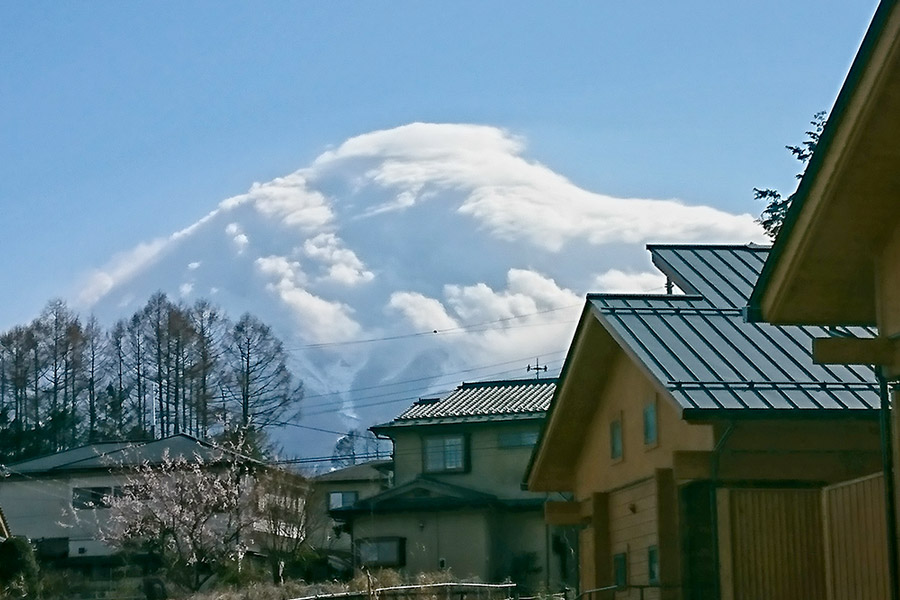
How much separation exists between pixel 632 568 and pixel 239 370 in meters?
67.6

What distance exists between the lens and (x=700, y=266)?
19.9 meters

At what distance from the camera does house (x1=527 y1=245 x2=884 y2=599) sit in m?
14.8

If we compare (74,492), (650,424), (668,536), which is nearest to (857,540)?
(668,536)

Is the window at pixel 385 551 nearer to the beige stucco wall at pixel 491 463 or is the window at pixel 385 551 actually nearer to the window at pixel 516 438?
the beige stucco wall at pixel 491 463

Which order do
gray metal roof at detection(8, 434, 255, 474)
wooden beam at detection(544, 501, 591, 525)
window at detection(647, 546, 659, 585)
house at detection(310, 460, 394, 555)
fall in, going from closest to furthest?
window at detection(647, 546, 659, 585)
wooden beam at detection(544, 501, 591, 525)
gray metal roof at detection(8, 434, 255, 474)
house at detection(310, 460, 394, 555)

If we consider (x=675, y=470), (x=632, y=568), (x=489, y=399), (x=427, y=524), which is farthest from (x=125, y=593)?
(x=675, y=470)

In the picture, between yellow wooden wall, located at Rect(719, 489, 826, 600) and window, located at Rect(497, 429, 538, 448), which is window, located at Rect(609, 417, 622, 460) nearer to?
yellow wooden wall, located at Rect(719, 489, 826, 600)

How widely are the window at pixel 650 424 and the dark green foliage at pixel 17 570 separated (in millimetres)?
31535

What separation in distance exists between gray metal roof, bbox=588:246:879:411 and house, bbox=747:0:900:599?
4.10 meters

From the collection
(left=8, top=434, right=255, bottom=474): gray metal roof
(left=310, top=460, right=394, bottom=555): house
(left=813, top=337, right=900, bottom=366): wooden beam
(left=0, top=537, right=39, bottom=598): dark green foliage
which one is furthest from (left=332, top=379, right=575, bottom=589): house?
(left=813, top=337, right=900, bottom=366): wooden beam

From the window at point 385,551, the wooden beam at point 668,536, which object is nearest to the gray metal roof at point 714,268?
the wooden beam at point 668,536

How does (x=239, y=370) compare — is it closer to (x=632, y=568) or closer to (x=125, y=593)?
(x=125, y=593)

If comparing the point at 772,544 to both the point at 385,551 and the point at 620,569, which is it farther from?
the point at 385,551

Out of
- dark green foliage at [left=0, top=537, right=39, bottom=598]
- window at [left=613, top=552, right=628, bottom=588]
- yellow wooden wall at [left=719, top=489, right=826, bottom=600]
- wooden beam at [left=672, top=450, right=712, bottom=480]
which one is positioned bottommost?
dark green foliage at [left=0, top=537, right=39, bottom=598]
